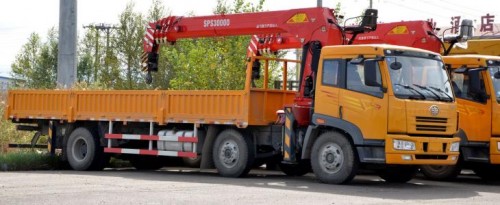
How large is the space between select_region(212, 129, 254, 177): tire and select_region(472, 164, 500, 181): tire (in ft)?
16.1

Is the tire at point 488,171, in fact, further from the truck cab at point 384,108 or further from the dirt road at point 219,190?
the truck cab at point 384,108

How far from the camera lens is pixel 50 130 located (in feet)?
71.1

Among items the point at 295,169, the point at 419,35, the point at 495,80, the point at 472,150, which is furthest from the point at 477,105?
the point at 295,169

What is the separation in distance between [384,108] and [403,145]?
73 cm

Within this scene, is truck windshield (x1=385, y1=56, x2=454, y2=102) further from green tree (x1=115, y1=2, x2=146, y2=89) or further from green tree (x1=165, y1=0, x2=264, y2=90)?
green tree (x1=115, y1=2, x2=146, y2=89)

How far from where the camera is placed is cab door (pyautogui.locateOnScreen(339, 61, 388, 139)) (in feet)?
50.7

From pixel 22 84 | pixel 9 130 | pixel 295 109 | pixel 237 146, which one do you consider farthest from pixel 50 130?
pixel 22 84

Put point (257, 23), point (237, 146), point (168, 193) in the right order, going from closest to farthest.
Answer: point (168, 193) → point (237, 146) → point (257, 23)

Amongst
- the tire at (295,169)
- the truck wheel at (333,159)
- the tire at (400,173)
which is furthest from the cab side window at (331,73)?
the tire at (295,169)

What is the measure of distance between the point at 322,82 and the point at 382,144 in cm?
175

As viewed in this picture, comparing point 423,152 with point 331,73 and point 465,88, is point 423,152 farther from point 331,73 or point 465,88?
point 465,88

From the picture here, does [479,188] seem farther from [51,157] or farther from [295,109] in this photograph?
[51,157]

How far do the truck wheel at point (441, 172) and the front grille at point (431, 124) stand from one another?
241 centimetres

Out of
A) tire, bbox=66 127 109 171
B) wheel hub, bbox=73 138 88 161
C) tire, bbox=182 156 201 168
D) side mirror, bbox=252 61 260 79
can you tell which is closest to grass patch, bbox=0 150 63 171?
tire, bbox=66 127 109 171
